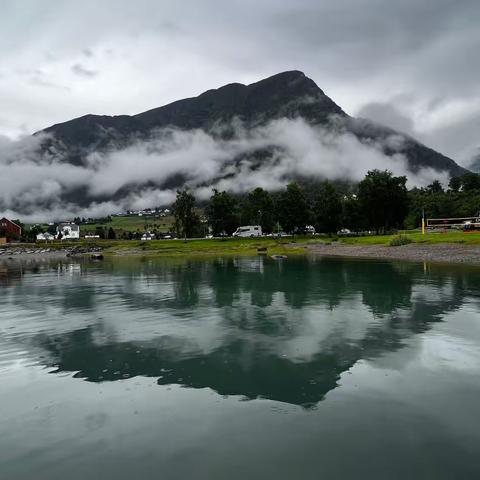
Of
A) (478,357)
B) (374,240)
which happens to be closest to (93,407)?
(478,357)

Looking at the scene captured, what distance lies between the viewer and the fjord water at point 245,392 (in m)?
13.1

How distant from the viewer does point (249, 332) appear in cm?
2953

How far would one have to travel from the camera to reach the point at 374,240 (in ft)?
432

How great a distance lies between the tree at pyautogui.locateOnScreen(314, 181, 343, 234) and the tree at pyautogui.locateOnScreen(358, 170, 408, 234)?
1369cm

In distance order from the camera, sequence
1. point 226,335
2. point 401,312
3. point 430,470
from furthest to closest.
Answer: point 401,312 → point 226,335 → point 430,470

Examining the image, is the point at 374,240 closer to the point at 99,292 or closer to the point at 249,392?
the point at 99,292

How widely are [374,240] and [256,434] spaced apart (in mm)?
122969

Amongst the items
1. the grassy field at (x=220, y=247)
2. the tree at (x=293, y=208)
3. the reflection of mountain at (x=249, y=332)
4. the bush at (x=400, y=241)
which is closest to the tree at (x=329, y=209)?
the tree at (x=293, y=208)

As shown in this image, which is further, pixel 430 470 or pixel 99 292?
Result: pixel 99 292

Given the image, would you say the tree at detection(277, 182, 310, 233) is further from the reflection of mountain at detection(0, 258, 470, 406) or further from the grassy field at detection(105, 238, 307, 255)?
the reflection of mountain at detection(0, 258, 470, 406)

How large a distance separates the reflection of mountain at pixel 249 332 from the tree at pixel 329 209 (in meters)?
129

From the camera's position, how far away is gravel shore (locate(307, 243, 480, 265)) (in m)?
82.0

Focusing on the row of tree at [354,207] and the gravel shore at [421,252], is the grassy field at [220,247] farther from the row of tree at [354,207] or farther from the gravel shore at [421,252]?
the gravel shore at [421,252]

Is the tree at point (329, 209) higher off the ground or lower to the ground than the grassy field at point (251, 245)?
higher
